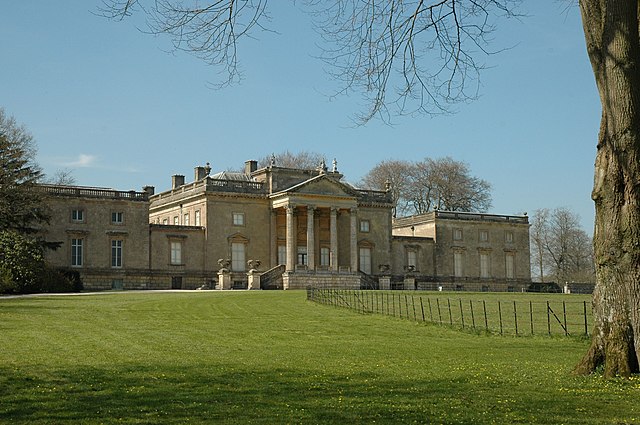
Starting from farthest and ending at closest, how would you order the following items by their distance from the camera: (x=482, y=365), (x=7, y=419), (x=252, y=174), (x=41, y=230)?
(x=252, y=174) → (x=41, y=230) → (x=482, y=365) → (x=7, y=419)

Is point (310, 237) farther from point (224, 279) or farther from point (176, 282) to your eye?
point (176, 282)

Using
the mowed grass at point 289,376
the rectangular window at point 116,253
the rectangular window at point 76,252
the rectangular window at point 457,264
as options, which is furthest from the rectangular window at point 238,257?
the mowed grass at point 289,376

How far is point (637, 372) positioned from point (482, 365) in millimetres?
3605

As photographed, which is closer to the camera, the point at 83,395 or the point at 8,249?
the point at 83,395

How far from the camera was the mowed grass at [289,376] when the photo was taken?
34.1ft

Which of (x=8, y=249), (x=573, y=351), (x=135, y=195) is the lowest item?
(x=573, y=351)

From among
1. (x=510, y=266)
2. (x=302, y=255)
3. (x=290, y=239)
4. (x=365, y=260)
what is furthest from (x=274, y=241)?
(x=510, y=266)

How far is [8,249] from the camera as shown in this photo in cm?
4525

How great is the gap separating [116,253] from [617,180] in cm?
5131

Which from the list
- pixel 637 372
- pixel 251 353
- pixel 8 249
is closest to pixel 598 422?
pixel 637 372

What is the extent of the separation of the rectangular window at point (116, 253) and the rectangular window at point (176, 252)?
4002 millimetres

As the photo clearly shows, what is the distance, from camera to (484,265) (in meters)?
76.7

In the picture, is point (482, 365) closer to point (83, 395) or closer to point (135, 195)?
point (83, 395)

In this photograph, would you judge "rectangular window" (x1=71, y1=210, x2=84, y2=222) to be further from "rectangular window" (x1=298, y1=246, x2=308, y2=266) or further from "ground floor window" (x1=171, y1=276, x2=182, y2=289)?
"rectangular window" (x1=298, y1=246, x2=308, y2=266)
